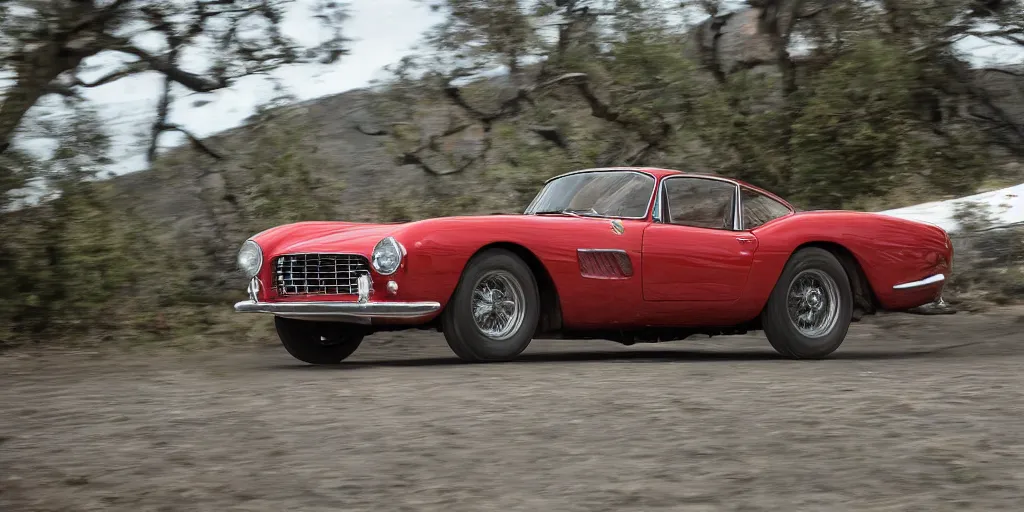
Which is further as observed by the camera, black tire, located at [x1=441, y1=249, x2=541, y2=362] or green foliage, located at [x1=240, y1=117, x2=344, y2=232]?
green foliage, located at [x1=240, y1=117, x2=344, y2=232]

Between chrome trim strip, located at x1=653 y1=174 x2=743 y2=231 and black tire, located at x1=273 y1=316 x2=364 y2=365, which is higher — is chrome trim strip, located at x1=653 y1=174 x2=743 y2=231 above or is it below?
above

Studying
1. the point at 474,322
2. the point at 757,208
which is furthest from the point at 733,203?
the point at 474,322

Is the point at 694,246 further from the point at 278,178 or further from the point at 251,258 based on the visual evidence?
the point at 278,178

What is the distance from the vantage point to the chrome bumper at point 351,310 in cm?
660

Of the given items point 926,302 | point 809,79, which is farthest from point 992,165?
point 926,302

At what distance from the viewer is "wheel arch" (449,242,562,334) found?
7014mm

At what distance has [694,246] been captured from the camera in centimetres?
753

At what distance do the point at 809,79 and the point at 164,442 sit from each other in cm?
1320

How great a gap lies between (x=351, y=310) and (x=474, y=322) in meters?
0.71

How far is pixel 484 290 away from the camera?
6.95 metres

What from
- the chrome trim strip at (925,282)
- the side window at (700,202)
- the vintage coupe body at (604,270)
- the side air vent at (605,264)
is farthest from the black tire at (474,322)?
the chrome trim strip at (925,282)

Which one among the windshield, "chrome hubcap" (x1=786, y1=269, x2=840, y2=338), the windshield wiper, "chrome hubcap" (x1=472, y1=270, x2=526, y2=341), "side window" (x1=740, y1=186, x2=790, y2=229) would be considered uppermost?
the windshield

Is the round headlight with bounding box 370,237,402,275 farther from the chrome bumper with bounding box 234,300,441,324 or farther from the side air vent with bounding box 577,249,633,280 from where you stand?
the side air vent with bounding box 577,249,633,280

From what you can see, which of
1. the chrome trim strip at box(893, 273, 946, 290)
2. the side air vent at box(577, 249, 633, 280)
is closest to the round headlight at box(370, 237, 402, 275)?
the side air vent at box(577, 249, 633, 280)
